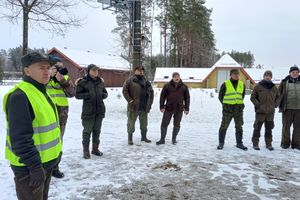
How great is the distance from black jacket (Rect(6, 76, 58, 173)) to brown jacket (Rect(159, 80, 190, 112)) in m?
4.71

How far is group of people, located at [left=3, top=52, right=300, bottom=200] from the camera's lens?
7.16 feet

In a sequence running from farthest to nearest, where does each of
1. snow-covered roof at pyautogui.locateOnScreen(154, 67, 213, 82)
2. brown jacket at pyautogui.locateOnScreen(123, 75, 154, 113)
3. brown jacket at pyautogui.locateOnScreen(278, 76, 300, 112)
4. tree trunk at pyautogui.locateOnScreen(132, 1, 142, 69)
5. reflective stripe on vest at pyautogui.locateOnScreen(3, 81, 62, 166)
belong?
Answer: snow-covered roof at pyautogui.locateOnScreen(154, 67, 213, 82)
tree trunk at pyautogui.locateOnScreen(132, 1, 142, 69)
brown jacket at pyautogui.locateOnScreen(123, 75, 154, 113)
brown jacket at pyautogui.locateOnScreen(278, 76, 300, 112)
reflective stripe on vest at pyautogui.locateOnScreen(3, 81, 62, 166)

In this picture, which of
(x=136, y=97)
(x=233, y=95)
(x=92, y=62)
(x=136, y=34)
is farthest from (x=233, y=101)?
(x=92, y=62)

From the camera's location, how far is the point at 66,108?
188 inches

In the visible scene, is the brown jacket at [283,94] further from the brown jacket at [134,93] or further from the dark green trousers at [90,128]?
the dark green trousers at [90,128]

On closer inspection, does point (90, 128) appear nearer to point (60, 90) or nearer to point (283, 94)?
point (60, 90)

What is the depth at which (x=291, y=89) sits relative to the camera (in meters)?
6.32

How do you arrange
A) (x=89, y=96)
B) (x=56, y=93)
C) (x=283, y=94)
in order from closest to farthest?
(x=56, y=93)
(x=89, y=96)
(x=283, y=94)

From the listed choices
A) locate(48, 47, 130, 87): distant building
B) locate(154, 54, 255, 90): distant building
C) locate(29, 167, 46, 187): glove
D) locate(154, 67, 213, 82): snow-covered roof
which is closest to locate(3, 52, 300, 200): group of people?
locate(29, 167, 46, 187): glove

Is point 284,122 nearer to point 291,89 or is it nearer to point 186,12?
point 291,89

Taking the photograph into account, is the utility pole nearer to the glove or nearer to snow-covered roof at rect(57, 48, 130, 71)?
the glove

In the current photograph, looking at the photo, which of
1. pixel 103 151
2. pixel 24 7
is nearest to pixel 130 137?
pixel 103 151

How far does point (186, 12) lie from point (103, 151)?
37.7 metres

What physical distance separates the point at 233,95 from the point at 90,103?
10.3 feet
